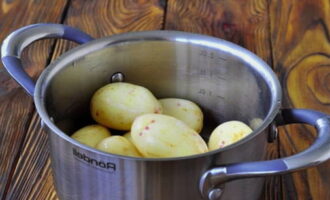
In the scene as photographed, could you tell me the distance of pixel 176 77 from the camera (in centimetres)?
72

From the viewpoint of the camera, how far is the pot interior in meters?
0.64

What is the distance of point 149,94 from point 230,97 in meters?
0.09

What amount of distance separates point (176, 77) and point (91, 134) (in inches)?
5.2

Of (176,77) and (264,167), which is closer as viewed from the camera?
(264,167)

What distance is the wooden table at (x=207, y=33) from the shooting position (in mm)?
678

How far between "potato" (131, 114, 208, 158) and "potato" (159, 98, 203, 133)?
3.6 inches

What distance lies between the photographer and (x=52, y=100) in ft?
2.05

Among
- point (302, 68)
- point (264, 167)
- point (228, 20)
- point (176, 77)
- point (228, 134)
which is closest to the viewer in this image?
point (264, 167)

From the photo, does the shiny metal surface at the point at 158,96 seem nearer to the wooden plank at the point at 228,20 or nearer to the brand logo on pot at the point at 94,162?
the brand logo on pot at the point at 94,162

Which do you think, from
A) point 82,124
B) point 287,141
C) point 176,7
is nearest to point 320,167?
point 287,141

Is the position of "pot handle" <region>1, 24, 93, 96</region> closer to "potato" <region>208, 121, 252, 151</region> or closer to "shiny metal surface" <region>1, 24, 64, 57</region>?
"shiny metal surface" <region>1, 24, 64, 57</region>

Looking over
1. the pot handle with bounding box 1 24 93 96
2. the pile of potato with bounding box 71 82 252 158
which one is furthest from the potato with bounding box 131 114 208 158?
the pot handle with bounding box 1 24 93 96

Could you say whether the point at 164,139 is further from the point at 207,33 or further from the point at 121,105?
the point at 207,33

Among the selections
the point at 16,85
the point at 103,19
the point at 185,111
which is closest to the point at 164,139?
the point at 185,111
